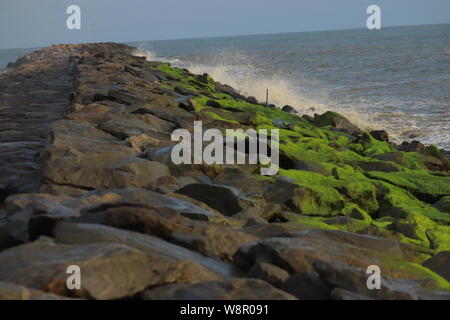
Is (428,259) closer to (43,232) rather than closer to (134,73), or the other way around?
(43,232)

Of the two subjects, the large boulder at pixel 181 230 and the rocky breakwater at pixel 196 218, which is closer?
the rocky breakwater at pixel 196 218

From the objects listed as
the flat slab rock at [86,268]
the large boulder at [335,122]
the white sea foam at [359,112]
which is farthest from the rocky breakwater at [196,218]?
the white sea foam at [359,112]

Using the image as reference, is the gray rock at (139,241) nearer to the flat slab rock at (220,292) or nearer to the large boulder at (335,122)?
the flat slab rock at (220,292)

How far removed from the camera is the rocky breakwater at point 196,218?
208 cm

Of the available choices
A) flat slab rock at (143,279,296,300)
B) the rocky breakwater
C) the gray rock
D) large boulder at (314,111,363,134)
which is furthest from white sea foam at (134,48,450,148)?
flat slab rock at (143,279,296,300)

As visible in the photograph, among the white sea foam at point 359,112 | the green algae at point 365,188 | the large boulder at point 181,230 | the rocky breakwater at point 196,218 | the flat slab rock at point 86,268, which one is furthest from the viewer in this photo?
the white sea foam at point 359,112

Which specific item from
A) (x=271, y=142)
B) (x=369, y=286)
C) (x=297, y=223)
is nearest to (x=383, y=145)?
(x=271, y=142)

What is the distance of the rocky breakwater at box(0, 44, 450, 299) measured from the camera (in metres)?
2.08

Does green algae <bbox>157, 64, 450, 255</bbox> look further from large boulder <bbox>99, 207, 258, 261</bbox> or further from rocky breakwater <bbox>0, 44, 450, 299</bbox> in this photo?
large boulder <bbox>99, 207, 258, 261</bbox>

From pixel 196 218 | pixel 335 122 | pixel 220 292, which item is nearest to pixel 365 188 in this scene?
pixel 196 218

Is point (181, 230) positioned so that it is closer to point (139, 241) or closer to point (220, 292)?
point (139, 241)

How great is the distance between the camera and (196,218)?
9.97 ft

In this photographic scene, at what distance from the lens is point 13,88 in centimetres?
1066

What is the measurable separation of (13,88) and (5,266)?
367 inches
